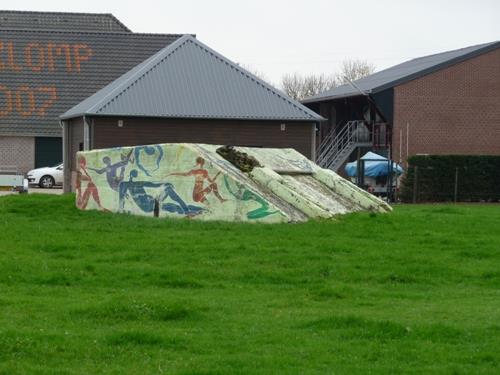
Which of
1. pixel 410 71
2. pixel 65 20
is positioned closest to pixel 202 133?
pixel 410 71

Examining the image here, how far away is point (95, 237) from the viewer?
19719mm

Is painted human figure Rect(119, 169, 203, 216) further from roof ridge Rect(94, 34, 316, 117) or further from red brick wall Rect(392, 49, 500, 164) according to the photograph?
red brick wall Rect(392, 49, 500, 164)

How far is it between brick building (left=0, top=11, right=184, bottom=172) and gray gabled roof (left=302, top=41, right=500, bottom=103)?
965cm

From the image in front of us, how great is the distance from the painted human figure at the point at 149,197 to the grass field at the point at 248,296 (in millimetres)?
815

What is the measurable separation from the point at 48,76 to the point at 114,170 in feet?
99.9

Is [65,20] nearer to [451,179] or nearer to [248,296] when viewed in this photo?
[451,179]

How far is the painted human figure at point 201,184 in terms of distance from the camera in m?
23.2

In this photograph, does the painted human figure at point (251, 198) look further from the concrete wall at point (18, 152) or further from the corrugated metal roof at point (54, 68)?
the concrete wall at point (18, 152)

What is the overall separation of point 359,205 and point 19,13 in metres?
48.9

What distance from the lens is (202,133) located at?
41031 mm

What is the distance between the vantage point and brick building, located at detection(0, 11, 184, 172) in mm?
53719

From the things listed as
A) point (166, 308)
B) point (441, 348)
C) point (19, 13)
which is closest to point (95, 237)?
point (166, 308)

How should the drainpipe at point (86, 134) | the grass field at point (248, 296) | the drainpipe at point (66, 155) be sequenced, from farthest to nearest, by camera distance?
the drainpipe at point (66, 155), the drainpipe at point (86, 134), the grass field at point (248, 296)

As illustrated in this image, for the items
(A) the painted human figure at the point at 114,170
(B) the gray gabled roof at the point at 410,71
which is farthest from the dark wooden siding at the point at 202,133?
(A) the painted human figure at the point at 114,170
